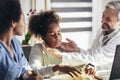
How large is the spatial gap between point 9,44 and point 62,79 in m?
0.47

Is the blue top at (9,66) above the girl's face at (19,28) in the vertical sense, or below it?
below

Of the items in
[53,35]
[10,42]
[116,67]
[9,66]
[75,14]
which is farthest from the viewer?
[75,14]

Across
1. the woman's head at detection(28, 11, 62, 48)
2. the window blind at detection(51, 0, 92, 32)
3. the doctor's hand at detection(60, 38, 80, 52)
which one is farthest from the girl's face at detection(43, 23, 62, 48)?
the window blind at detection(51, 0, 92, 32)

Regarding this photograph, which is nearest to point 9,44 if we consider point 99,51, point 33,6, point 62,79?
point 62,79

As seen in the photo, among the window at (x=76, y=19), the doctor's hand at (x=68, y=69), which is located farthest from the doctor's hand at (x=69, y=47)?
the window at (x=76, y=19)

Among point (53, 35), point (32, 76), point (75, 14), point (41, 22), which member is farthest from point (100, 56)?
point (75, 14)

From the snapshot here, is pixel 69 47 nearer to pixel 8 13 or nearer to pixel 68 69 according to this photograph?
pixel 68 69

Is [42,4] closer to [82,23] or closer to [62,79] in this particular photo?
[82,23]

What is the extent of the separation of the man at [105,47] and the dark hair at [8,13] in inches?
28.0

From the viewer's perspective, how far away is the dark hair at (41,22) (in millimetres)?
1917

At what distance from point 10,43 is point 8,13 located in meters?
0.19

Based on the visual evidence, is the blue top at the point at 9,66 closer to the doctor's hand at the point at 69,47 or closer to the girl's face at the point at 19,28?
the girl's face at the point at 19,28

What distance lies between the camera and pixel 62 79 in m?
1.75

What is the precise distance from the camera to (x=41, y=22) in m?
1.92
